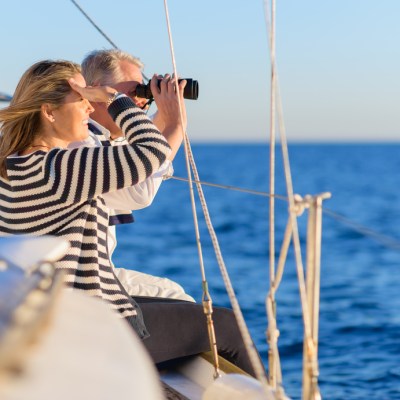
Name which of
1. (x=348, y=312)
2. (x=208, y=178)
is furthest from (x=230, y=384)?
(x=208, y=178)

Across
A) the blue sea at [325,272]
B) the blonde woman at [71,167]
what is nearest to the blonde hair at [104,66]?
the blonde woman at [71,167]

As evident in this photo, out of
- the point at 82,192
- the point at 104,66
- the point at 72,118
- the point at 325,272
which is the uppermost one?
the point at 104,66

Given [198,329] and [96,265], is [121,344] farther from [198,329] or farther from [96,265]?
[198,329]

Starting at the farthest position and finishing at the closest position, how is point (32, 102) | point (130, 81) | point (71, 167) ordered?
point (130, 81)
point (32, 102)
point (71, 167)

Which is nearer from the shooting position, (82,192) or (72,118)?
(82,192)

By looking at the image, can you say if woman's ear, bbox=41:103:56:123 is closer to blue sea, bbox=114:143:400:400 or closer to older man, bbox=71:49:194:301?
older man, bbox=71:49:194:301

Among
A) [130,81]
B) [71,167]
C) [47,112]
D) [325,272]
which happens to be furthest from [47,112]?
[325,272]

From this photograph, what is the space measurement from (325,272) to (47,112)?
317 inches

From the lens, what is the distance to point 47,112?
1.58m

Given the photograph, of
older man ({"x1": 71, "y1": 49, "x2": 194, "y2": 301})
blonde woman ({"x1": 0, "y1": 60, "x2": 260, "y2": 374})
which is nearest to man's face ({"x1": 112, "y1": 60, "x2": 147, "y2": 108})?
older man ({"x1": 71, "y1": 49, "x2": 194, "y2": 301})

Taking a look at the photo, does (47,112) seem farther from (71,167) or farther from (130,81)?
(130,81)

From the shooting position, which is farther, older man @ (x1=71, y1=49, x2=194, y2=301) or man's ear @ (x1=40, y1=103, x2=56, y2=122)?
older man @ (x1=71, y1=49, x2=194, y2=301)

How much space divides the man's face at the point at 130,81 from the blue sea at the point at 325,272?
1.80ft

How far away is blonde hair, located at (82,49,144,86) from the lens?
193 cm
